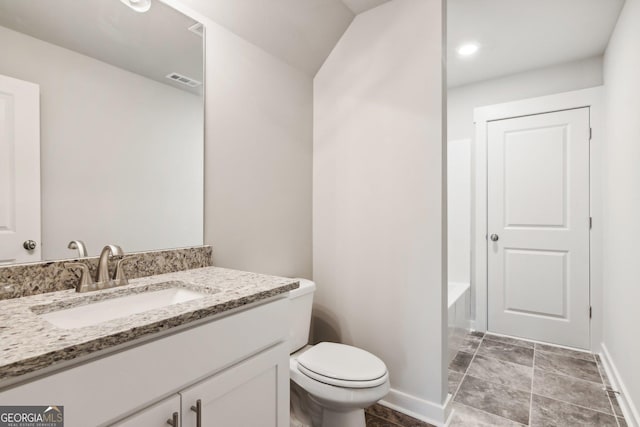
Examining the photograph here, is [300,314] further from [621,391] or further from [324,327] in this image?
[621,391]

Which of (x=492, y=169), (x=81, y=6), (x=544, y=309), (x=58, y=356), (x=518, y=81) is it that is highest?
(x=518, y=81)

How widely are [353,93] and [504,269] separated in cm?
220

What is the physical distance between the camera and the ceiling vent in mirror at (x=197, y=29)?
4.82ft

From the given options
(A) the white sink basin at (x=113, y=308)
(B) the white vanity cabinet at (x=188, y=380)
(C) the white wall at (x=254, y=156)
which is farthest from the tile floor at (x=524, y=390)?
(A) the white sink basin at (x=113, y=308)

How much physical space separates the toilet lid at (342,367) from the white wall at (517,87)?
251 centimetres

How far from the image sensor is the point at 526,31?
222 centimetres

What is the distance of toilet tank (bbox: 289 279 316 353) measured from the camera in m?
1.67

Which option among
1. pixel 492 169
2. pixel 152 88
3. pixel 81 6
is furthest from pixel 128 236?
pixel 492 169

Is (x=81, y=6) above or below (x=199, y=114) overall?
above

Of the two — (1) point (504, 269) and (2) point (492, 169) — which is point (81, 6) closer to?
(2) point (492, 169)

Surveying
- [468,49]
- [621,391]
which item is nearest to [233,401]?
[621,391]

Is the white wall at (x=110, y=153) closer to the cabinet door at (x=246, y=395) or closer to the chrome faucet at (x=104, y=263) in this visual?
the chrome faucet at (x=104, y=263)

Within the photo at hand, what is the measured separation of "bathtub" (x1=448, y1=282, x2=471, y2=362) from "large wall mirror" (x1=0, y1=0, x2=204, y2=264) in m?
1.85

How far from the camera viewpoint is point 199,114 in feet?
4.94
